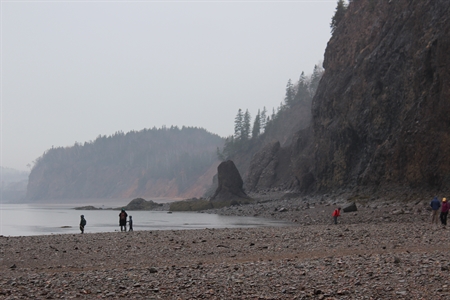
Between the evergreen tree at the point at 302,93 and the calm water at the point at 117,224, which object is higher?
the evergreen tree at the point at 302,93

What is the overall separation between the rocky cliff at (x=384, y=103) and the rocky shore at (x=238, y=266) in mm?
20577

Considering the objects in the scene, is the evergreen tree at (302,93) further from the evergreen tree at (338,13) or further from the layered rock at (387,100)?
the layered rock at (387,100)

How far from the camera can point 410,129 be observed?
157 ft

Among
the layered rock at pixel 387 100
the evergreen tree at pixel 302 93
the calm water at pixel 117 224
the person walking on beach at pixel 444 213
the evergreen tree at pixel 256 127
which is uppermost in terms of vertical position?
the evergreen tree at pixel 302 93

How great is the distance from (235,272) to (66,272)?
19.5 ft

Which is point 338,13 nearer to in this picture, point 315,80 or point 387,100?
point 387,100

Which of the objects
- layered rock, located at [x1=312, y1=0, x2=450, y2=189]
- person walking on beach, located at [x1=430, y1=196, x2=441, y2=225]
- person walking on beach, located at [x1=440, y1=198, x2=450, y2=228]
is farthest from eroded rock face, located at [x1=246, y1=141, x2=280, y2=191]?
person walking on beach, located at [x1=440, y1=198, x2=450, y2=228]

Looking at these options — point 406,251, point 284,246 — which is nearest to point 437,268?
point 406,251

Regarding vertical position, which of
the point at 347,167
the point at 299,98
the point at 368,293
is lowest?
the point at 368,293

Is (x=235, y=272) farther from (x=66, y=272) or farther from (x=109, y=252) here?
(x=109, y=252)

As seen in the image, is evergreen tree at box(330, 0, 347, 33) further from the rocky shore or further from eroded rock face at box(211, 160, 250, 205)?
the rocky shore

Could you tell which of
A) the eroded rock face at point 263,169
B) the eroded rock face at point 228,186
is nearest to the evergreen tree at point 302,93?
the eroded rock face at point 263,169

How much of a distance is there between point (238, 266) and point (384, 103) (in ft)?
146

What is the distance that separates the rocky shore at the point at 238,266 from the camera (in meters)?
12.3
